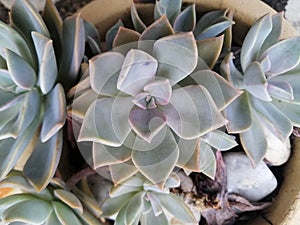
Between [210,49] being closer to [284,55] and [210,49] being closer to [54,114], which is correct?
[284,55]

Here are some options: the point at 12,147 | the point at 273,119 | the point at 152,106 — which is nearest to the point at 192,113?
the point at 152,106

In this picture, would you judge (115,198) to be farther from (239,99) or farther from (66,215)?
(239,99)

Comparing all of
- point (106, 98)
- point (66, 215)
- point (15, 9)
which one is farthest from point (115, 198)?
point (15, 9)

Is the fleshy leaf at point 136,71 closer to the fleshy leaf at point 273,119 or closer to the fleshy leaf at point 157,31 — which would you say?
the fleshy leaf at point 157,31

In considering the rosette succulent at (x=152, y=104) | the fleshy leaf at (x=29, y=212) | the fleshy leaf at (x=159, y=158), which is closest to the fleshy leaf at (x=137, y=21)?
the rosette succulent at (x=152, y=104)

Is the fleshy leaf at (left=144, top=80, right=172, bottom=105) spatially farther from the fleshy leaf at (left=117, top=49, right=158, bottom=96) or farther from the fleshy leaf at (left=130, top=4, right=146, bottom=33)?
the fleshy leaf at (left=130, top=4, right=146, bottom=33)

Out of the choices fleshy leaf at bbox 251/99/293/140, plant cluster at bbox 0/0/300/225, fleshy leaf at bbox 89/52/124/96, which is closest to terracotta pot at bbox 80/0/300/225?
plant cluster at bbox 0/0/300/225

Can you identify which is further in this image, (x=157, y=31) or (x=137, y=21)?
(x=137, y=21)
